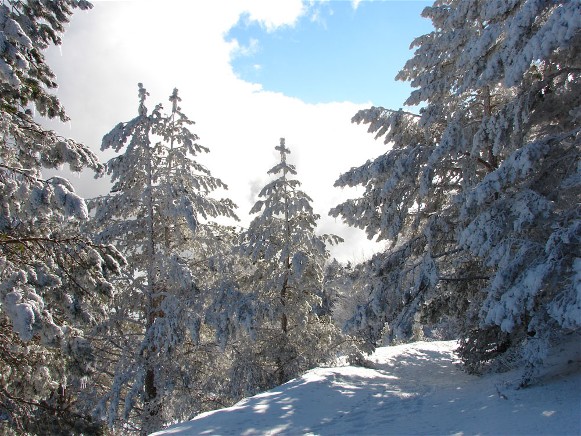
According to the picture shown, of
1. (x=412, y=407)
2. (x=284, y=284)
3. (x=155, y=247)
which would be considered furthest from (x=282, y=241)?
(x=412, y=407)

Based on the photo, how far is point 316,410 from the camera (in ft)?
24.0

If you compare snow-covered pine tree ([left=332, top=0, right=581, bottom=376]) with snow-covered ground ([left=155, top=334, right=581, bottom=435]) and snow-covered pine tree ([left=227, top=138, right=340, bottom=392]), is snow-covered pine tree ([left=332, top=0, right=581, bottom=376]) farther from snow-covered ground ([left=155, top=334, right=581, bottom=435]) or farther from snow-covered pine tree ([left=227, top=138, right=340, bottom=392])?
snow-covered pine tree ([left=227, top=138, right=340, bottom=392])

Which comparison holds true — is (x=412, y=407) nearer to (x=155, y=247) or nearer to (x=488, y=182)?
(x=488, y=182)

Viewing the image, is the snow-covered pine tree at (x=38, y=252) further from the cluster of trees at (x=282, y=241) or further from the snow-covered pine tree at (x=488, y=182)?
the snow-covered pine tree at (x=488, y=182)

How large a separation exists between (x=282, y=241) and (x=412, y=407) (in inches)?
282

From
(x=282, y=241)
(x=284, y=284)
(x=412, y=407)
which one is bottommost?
(x=412, y=407)

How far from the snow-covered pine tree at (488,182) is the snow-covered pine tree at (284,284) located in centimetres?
227

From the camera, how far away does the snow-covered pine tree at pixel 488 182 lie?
20.8 ft

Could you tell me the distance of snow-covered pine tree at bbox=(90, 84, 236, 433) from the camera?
36.3 ft

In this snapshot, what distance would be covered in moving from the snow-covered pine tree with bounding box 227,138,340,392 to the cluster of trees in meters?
0.07

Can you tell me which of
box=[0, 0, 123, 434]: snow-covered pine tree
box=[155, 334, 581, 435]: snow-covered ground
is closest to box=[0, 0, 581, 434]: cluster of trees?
box=[0, 0, 123, 434]: snow-covered pine tree

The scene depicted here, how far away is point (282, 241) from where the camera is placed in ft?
45.2

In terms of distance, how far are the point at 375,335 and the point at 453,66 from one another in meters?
6.72

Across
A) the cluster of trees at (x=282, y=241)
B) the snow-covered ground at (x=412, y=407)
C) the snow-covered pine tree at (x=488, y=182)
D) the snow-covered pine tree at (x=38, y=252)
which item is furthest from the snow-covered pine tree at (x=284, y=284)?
the snow-covered pine tree at (x=38, y=252)
